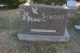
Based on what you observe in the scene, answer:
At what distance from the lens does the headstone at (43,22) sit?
18.0 feet

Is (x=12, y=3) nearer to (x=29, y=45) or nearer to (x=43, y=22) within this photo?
(x=43, y=22)

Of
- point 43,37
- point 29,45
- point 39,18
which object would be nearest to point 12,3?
point 39,18

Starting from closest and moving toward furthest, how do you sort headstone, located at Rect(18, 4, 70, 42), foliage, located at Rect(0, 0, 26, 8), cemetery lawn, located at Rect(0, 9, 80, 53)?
1. cemetery lawn, located at Rect(0, 9, 80, 53)
2. headstone, located at Rect(18, 4, 70, 42)
3. foliage, located at Rect(0, 0, 26, 8)

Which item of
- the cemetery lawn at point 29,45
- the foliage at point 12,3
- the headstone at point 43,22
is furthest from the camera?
the foliage at point 12,3

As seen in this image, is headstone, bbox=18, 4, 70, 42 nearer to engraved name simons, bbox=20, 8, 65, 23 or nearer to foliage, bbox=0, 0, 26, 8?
engraved name simons, bbox=20, 8, 65, 23

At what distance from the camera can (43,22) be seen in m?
5.57

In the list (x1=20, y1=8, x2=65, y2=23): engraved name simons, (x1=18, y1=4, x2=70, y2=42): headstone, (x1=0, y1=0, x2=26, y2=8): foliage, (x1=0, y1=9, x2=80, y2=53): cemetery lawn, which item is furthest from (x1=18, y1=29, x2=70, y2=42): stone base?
(x1=0, y1=0, x2=26, y2=8): foliage

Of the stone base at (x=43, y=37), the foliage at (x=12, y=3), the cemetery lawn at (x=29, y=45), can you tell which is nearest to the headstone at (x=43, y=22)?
→ the stone base at (x=43, y=37)

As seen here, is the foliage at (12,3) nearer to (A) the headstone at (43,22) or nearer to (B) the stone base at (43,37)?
(A) the headstone at (43,22)

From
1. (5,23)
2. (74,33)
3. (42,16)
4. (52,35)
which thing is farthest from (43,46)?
(5,23)

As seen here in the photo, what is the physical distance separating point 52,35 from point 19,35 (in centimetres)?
95

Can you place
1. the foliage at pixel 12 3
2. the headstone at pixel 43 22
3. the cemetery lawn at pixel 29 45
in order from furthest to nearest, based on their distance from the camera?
the foliage at pixel 12 3
the headstone at pixel 43 22
the cemetery lawn at pixel 29 45

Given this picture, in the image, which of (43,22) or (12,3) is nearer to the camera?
(43,22)

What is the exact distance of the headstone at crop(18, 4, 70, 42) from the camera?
548 centimetres
